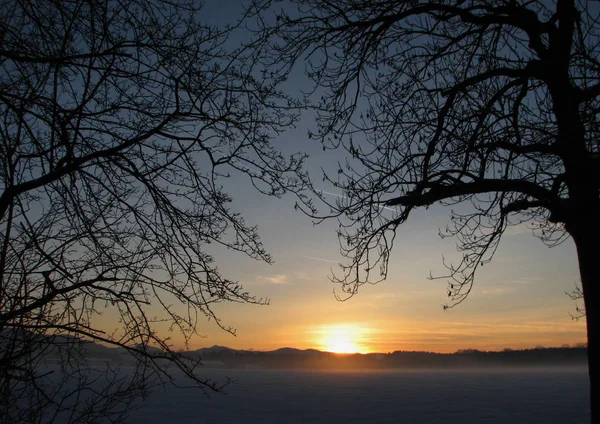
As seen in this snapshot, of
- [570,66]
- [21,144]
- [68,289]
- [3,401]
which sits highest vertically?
[570,66]

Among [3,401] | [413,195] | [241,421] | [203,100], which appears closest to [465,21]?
[413,195]

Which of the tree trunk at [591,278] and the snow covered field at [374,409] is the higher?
the tree trunk at [591,278]

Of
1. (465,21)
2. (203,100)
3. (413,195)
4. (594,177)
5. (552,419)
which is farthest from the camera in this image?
(552,419)

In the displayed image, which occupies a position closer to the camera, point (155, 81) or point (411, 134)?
point (155, 81)

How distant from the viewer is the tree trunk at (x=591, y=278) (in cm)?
483

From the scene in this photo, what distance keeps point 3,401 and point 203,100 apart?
106 inches

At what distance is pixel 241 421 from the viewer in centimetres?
1931

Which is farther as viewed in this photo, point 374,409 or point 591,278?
point 374,409

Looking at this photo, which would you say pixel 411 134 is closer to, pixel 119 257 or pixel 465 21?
pixel 465 21

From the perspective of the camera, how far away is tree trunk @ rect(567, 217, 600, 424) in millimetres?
4828

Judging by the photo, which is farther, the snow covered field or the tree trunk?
the snow covered field

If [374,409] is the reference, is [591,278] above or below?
above

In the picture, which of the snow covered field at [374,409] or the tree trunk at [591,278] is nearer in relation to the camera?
the tree trunk at [591,278]

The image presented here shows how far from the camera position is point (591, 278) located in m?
4.98
